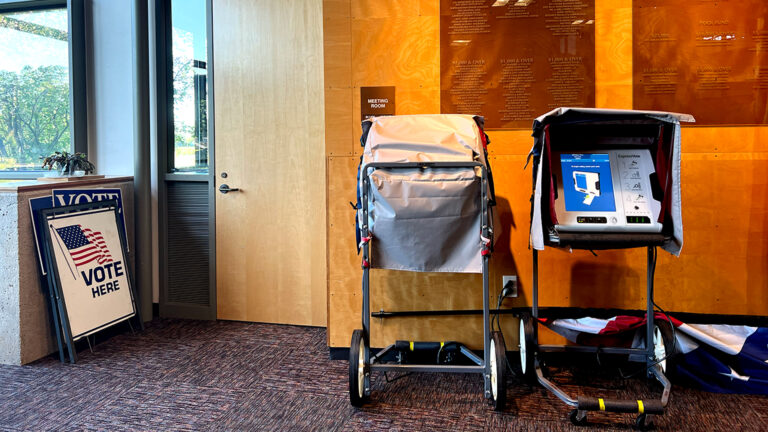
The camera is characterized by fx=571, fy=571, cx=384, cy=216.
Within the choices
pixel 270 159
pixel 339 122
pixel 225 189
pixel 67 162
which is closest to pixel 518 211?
pixel 339 122

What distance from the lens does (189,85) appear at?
4.18 m

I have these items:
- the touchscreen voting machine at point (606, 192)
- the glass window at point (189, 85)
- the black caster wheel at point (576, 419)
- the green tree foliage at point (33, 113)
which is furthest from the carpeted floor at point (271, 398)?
the green tree foliage at point (33, 113)

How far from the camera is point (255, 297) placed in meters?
4.16

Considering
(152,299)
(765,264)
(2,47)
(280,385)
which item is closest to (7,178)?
(2,47)

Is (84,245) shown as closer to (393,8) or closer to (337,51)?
(337,51)

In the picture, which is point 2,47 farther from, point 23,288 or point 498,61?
point 498,61

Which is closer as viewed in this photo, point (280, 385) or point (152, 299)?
point (280, 385)

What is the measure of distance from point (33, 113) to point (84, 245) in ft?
5.64

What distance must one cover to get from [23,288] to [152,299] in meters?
1.04

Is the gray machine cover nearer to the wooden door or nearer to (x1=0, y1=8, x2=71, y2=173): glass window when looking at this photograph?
the wooden door

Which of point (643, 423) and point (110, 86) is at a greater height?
point (110, 86)

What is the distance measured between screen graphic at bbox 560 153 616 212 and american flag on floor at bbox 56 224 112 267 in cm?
288

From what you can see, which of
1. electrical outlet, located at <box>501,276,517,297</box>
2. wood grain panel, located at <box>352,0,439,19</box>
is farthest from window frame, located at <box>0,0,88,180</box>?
electrical outlet, located at <box>501,276,517,297</box>

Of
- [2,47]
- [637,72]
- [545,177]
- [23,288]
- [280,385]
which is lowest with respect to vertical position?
[280,385]
